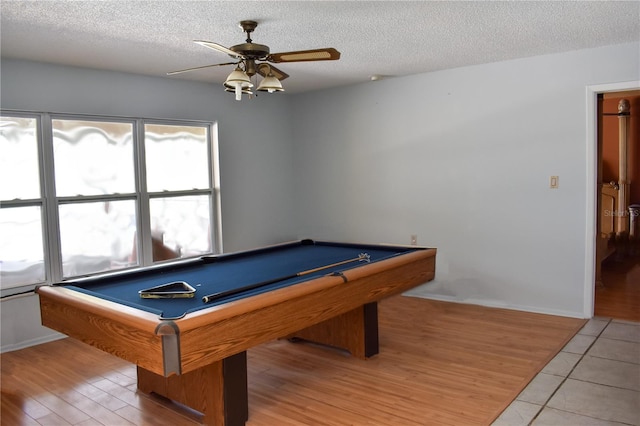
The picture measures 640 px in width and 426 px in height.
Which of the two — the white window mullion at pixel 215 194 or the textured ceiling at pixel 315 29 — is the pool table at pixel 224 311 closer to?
the textured ceiling at pixel 315 29

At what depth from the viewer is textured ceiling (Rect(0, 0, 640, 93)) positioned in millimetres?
2922

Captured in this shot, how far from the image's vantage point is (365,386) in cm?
310

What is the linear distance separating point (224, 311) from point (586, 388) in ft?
7.26

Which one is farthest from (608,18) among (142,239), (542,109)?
(142,239)

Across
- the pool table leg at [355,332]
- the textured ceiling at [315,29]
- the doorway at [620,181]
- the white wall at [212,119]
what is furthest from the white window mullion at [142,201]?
the doorway at [620,181]

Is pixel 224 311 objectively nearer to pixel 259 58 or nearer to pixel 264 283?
pixel 264 283

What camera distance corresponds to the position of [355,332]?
11.7 feet

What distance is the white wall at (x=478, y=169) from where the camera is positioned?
4.34 metres

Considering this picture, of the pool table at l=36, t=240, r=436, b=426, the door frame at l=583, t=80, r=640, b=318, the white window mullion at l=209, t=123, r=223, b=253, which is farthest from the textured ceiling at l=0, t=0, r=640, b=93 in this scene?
the pool table at l=36, t=240, r=436, b=426

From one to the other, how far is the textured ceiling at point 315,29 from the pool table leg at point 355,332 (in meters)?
1.93

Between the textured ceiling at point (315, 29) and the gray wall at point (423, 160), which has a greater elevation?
the textured ceiling at point (315, 29)


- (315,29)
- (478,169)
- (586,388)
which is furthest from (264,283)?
(478,169)

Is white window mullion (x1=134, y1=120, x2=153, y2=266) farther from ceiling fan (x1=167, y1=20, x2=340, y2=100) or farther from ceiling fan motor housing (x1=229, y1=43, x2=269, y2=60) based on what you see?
ceiling fan motor housing (x1=229, y1=43, x2=269, y2=60)

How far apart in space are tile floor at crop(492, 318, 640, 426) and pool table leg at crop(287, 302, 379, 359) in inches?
41.0
